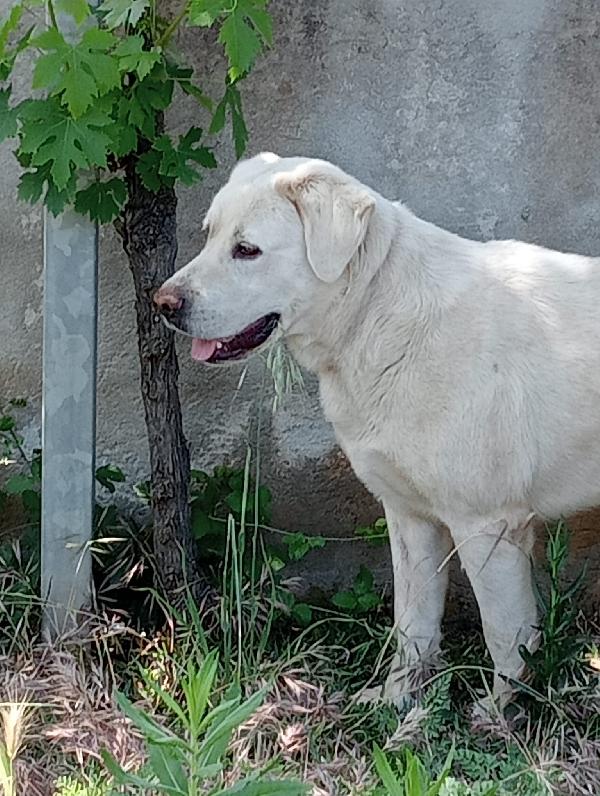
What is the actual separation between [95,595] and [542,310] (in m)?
1.57

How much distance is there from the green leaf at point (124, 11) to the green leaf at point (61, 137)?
→ 0.22 meters

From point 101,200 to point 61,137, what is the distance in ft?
1.05

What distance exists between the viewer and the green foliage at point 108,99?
9.18 ft

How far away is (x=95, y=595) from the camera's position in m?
3.58

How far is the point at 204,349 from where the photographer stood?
3.03 m

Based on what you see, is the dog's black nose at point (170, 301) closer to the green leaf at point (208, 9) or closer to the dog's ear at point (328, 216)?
the dog's ear at point (328, 216)

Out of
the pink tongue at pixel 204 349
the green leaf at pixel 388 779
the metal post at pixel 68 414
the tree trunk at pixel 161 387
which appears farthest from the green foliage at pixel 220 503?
the green leaf at pixel 388 779

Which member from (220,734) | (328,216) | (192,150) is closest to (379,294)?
(328,216)

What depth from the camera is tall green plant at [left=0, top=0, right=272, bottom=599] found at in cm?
281

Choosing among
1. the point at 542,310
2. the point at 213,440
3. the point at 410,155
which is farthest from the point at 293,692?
the point at 410,155

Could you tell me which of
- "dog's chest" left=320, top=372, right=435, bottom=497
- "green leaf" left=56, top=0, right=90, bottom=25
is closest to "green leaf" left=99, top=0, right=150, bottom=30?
"green leaf" left=56, top=0, right=90, bottom=25

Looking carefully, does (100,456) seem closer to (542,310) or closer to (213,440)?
(213,440)

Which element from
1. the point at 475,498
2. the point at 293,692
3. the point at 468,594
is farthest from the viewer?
the point at 468,594

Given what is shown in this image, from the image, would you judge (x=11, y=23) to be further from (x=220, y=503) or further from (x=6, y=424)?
(x=220, y=503)
